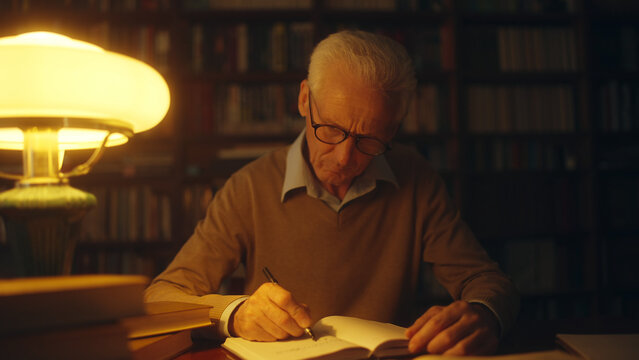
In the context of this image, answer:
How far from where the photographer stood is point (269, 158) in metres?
1.34

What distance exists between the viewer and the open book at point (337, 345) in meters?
0.65

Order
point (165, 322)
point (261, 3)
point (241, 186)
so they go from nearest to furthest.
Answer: point (165, 322) → point (241, 186) → point (261, 3)

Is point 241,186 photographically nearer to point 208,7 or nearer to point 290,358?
point 290,358

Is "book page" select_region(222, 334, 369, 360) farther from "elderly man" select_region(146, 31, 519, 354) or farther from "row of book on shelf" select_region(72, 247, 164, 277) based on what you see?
"row of book on shelf" select_region(72, 247, 164, 277)

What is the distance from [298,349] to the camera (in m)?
0.67

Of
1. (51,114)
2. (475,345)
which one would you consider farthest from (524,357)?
(51,114)

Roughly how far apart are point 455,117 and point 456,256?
1350mm

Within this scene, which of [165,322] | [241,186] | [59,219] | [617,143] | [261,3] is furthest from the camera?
[617,143]

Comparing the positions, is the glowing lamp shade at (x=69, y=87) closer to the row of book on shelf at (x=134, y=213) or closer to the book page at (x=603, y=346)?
the book page at (x=603, y=346)

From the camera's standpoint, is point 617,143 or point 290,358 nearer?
point 290,358

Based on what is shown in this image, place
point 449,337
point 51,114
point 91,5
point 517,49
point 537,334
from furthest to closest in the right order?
1. point 517,49
2. point 91,5
3. point 537,334
4. point 449,337
5. point 51,114

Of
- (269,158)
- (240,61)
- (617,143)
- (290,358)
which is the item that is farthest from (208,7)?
(617,143)

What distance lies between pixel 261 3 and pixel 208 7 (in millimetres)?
290

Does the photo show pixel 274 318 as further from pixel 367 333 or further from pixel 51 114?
pixel 51 114
